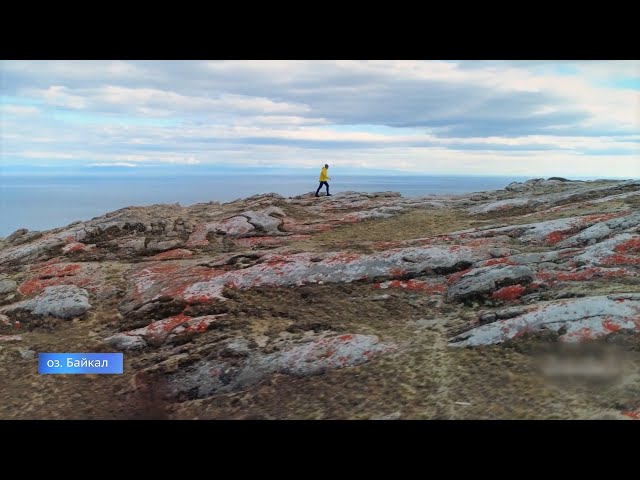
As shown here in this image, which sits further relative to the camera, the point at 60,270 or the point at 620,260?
the point at 60,270

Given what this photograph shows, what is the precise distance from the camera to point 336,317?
18266 mm

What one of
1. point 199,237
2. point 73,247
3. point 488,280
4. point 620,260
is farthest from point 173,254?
point 620,260

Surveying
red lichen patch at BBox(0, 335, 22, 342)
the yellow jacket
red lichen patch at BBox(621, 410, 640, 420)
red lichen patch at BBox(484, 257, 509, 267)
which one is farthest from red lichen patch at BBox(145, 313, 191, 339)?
the yellow jacket

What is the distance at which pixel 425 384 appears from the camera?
13.4 meters

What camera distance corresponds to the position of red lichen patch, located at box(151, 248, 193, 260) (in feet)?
84.7

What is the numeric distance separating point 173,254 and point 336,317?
41.5ft

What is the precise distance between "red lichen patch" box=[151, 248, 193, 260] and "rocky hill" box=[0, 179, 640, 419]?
0.81 feet

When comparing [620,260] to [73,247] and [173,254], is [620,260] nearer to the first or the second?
[173,254]

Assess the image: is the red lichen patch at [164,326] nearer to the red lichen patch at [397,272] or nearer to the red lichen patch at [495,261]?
the red lichen patch at [397,272]

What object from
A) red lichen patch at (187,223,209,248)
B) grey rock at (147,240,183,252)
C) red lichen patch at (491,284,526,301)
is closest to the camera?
red lichen patch at (491,284,526,301)

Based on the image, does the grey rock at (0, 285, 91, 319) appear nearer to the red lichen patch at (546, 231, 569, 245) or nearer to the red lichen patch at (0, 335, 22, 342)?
the red lichen patch at (0, 335, 22, 342)

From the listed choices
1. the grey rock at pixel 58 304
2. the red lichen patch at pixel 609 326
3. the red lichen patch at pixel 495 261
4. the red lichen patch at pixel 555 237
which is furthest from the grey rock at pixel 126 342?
the red lichen patch at pixel 555 237

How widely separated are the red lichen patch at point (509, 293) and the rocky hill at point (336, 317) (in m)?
0.06

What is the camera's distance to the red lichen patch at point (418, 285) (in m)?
19.7
